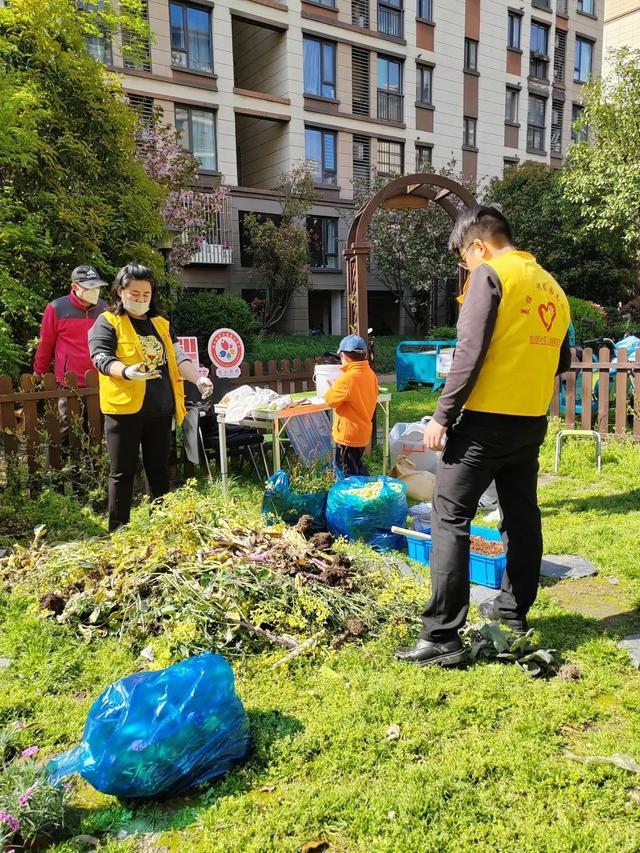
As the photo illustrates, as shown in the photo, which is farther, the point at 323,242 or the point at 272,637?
the point at 323,242

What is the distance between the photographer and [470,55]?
81.7 ft

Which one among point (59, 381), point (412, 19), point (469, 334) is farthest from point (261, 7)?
point (469, 334)

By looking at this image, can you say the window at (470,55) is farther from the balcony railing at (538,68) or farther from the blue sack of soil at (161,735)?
the blue sack of soil at (161,735)

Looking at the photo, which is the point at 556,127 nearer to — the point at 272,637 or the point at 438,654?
the point at 438,654

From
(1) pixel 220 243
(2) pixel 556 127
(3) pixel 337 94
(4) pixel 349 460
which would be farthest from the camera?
(2) pixel 556 127

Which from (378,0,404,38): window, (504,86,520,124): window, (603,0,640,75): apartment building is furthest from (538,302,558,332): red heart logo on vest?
(504,86,520,124): window

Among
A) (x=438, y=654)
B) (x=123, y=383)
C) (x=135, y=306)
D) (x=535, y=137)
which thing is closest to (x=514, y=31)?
(x=535, y=137)

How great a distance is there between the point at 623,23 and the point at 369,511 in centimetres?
3032

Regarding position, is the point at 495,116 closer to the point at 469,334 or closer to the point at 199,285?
the point at 199,285

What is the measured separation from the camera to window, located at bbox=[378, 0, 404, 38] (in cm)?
2222

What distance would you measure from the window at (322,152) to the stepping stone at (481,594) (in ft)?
65.8

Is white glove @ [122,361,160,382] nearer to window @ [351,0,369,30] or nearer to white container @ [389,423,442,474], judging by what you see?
white container @ [389,423,442,474]

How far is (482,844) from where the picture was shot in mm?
1778

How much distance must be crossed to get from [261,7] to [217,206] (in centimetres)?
862
